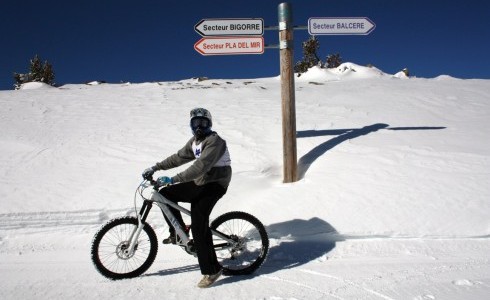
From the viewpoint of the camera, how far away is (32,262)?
174 inches

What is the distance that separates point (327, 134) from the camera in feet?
25.9

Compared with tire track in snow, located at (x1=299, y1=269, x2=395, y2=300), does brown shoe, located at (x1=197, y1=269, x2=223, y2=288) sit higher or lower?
higher

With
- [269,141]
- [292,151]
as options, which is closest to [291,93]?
[292,151]

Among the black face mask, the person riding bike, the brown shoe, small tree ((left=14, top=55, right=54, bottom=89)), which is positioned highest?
small tree ((left=14, top=55, right=54, bottom=89))

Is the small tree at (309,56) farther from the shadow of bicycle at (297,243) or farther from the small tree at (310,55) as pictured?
the shadow of bicycle at (297,243)

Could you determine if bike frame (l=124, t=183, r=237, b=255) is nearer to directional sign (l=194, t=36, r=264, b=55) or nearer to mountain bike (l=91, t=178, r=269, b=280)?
mountain bike (l=91, t=178, r=269, b=280)

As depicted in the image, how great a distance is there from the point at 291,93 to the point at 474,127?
4.94 meters

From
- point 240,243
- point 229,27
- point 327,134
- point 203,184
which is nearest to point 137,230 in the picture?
point 203,184

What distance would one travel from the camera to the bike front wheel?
3.92 meters

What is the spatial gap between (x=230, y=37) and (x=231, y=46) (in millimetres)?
137

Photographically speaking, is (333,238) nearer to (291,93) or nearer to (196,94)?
(291,93)

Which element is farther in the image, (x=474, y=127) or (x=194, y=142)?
(x=474, y=127)

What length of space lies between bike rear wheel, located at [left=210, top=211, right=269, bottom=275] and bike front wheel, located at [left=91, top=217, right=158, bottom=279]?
0.75 meters

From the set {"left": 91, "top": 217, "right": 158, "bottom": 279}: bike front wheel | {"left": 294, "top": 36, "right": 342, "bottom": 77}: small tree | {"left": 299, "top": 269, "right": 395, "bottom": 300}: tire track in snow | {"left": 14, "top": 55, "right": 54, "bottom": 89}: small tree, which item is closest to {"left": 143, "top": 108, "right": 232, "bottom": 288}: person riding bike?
{"left": 91, "top": 217, "right": 158, "bottom": 279}: bike front wheel
